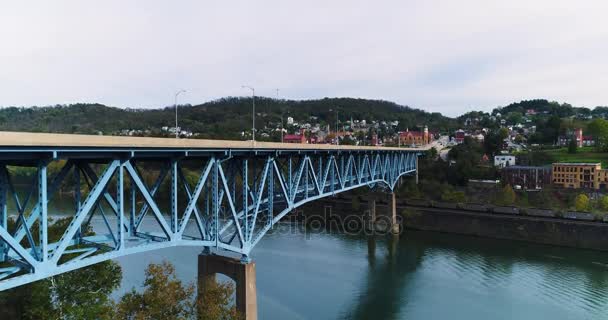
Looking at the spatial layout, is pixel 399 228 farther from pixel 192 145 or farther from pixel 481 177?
pixel 192 145

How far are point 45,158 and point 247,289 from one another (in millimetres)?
10812

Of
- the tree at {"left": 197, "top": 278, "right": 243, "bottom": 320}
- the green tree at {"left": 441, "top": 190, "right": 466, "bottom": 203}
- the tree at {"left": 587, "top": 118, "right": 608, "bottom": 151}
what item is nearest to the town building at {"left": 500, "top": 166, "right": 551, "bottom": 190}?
the green tree at {"left": 441, "top": 190, "right": 466, "bottom": 203}

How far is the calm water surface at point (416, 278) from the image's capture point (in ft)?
81.9

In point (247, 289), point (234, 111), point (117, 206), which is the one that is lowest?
point (247, 289)

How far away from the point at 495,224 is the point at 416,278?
1781 cm

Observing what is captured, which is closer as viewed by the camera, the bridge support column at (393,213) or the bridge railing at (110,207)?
the bridge railing at (110,207)

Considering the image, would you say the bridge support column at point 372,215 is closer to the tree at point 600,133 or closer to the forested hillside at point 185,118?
the tree at point 600,133

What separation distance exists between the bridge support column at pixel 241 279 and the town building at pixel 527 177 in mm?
49083

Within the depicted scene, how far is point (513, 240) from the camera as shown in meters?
43.4

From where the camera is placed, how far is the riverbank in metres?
39.7

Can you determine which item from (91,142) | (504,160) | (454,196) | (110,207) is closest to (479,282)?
(454,196)

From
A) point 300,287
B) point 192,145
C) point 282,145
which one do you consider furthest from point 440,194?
point 192,145

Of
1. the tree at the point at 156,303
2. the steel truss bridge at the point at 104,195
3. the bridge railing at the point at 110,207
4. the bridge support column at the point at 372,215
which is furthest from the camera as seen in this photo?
the bridge support column at the point at 372,215

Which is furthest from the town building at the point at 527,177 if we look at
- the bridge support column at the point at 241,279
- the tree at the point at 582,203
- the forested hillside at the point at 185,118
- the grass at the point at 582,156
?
the forested hillside at the point at 185,118
